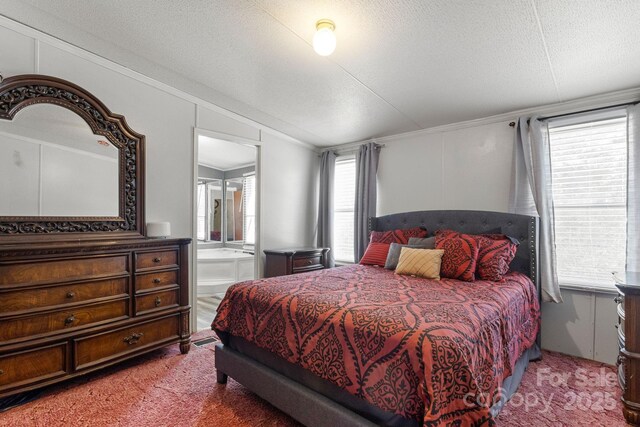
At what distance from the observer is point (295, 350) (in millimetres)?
1729

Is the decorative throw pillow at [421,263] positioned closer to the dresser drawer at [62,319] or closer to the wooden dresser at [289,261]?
the wooden dresser at [289,261]

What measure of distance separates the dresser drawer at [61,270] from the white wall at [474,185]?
10.4ft

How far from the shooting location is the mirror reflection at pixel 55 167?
2148mm

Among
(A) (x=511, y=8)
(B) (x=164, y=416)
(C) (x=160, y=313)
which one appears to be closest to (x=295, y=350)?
(B) (x=164, y=416)

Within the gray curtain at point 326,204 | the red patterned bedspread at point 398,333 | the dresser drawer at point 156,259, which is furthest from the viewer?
the gray curtain at point 326,204

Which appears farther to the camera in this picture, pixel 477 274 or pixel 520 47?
pixel 477 274

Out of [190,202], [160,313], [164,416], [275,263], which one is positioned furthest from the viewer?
[275,263]

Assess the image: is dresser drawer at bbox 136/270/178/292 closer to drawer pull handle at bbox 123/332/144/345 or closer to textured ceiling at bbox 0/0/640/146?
drawer pull handle at bbox 123/332/144/345

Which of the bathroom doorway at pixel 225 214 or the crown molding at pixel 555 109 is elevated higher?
the crown molding at pixel 555 109

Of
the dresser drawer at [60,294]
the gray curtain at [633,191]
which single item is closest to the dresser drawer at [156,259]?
the dresser drawer at [60,294]

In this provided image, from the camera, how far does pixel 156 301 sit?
260cm

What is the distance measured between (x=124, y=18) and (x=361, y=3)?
1.55 metres

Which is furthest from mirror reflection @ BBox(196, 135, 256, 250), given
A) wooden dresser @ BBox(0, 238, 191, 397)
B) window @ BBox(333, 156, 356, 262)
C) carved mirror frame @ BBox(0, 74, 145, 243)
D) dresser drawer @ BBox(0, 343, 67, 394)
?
dresser drawer @ BBox(0, 343, 67, 394)

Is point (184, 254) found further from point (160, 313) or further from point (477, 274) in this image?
point (477, 274)
